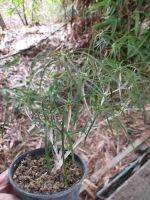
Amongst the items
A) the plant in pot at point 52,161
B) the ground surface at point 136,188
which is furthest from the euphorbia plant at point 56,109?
the ground surface at point 136,188

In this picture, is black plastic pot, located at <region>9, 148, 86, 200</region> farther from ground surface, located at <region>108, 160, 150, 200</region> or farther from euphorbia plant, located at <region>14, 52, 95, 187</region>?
ground surface, located at <region>108, 160, 150, 200</region>

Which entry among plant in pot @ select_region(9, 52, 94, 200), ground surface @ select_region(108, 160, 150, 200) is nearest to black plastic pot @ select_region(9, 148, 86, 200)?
plant in pot @ select_region(9, 52, 94, 200)

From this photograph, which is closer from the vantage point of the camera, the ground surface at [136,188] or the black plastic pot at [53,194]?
the black plastic pot at [53,194]

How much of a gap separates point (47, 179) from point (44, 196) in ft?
0.43

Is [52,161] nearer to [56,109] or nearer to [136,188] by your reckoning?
[56,109]

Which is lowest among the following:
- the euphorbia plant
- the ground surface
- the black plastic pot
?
the ground surface

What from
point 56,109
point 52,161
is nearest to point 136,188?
point 52,161

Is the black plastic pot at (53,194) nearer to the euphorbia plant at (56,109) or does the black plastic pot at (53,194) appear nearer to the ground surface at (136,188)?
the euphorbia plant at (56,109)

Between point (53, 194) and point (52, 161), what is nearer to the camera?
point (53, 194)

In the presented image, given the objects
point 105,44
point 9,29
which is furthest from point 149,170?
point 9,29

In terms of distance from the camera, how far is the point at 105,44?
2.72 m

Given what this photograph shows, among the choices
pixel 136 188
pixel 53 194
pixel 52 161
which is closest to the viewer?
pixel 53 194

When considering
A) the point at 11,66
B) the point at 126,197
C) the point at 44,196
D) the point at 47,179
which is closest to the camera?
the point at 44,196

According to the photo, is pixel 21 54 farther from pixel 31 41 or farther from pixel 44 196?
pixel 44 196
